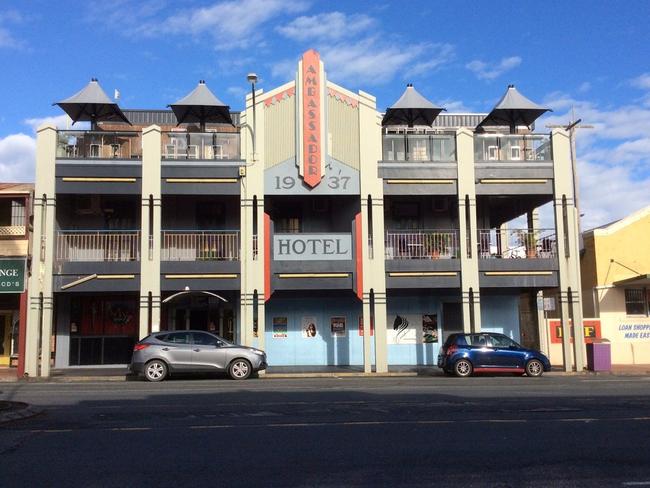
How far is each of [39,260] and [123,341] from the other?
181 inches

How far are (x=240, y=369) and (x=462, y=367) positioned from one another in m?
6.51

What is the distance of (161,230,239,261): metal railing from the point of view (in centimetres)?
2280

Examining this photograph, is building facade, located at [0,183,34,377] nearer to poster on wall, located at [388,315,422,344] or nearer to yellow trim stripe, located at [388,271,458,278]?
yellow trim stripe, located at [388,271,458,278]

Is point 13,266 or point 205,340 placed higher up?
point 13,266

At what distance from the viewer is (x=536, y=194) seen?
2303 centimetres

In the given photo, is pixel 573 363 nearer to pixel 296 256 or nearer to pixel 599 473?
pixel 296 256

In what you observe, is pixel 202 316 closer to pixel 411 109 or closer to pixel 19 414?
pixel 411 109

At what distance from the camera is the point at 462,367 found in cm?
2008

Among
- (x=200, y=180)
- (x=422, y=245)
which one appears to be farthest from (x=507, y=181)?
(x=200, y=180)

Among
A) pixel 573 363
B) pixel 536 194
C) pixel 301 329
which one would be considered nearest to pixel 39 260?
pixel 301 329

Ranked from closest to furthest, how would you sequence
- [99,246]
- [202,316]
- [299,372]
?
[299,372], [99,246], [202,316]

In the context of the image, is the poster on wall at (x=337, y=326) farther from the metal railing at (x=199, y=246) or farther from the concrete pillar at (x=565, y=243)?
the concrete pillar at (x=565, y=243)

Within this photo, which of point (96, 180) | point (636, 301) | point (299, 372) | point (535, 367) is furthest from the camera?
point (636, 301)

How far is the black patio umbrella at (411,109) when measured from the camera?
2341cm
